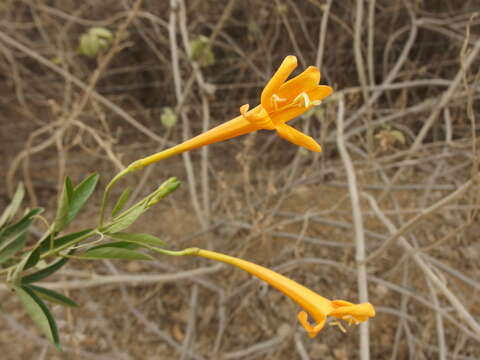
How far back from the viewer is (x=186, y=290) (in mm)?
3033

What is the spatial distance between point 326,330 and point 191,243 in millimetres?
1138

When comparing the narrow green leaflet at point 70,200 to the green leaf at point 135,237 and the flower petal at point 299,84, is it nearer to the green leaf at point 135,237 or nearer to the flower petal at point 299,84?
the green leaf at point 135,237

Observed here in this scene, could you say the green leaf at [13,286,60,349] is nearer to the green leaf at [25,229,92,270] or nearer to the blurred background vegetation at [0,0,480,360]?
the green leaf at [25,229,92,270]

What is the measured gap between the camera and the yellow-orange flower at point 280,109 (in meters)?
0.80

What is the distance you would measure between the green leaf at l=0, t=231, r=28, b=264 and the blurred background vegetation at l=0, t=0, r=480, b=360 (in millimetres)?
916

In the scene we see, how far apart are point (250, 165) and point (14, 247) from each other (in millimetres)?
2610

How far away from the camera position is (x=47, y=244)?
3.42 ft

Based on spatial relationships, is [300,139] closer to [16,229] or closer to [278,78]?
[278,78]

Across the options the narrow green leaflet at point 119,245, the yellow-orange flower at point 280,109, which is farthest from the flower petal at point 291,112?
the narrow green leaflet at point 119,245

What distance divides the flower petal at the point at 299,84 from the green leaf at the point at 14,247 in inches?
32.7

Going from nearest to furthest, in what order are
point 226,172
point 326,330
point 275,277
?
point 275,277
point 326,330
point 226,172

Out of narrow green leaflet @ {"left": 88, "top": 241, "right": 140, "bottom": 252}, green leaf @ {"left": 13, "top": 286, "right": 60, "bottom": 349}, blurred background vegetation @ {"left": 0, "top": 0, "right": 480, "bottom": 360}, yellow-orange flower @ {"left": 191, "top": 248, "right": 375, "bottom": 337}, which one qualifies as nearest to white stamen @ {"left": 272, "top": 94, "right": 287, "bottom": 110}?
yellow-orange flower @ {"left": 191, "top": 248, "right": 375, "bottom": 337}

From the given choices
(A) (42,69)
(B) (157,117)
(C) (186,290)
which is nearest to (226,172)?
(B) (157,117)

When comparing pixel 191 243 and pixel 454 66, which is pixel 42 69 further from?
→ pixel 454 66
